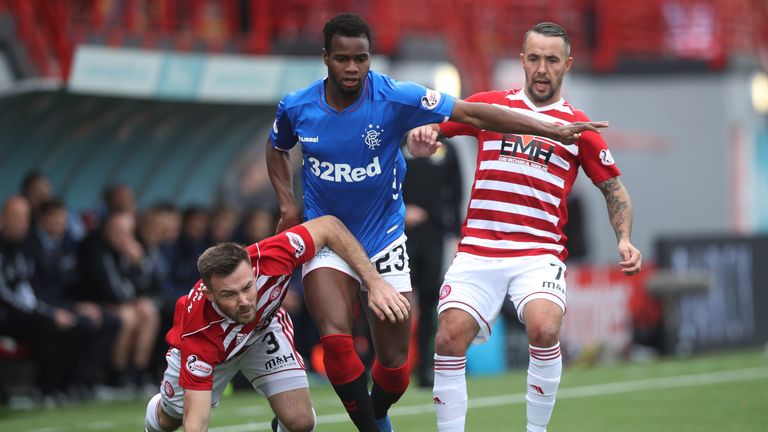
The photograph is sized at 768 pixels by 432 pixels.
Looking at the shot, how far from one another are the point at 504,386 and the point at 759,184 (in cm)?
1114

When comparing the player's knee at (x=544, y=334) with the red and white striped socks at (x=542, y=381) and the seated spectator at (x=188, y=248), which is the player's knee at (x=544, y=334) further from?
the seated spectator at (x=188, y=248)

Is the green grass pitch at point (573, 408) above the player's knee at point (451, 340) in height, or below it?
below

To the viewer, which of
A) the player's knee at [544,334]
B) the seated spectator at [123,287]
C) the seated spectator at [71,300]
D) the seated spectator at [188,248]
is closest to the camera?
the player's knee at [544,334]

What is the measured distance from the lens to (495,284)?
7.05 meters

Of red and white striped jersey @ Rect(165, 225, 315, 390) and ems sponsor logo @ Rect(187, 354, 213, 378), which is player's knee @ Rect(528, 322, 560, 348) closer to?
red and white striped jersey @ Rect(165, 225, 315, 390)

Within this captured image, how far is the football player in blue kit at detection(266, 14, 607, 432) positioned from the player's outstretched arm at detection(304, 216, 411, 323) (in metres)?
0.01

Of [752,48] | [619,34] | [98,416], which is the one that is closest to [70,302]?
[98,416]

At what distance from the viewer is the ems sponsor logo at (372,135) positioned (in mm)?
6805

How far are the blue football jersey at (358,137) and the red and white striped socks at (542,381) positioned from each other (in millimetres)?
1040

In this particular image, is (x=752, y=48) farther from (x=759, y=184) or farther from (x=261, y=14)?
(x=261, y=14)

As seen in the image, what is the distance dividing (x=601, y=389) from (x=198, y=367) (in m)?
5.87

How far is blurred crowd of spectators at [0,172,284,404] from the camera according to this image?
10.9m

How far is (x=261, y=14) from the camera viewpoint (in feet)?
48.9

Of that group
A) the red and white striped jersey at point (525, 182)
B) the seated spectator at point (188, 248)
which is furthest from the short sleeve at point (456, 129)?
the seated spectator at point (188, 248)
